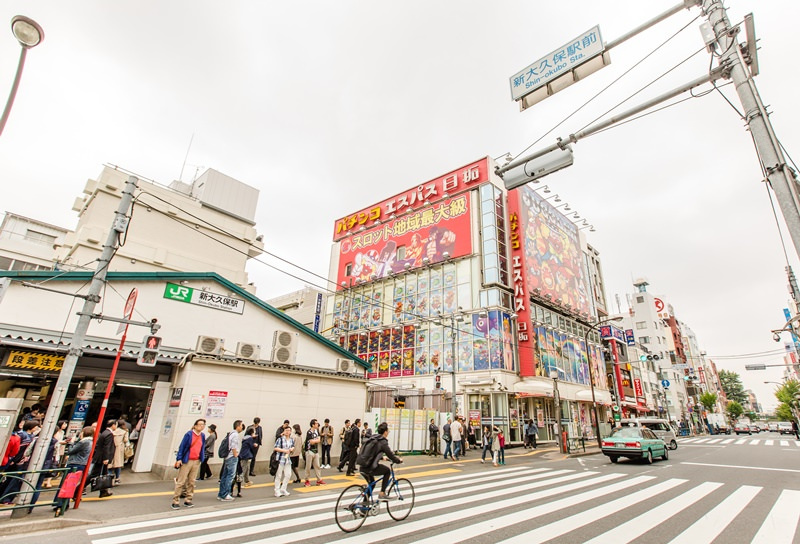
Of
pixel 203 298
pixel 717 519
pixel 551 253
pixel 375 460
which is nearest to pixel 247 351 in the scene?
pixel 203 298

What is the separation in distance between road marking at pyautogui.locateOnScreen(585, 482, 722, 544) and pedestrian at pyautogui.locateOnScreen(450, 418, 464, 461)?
33.1 ft

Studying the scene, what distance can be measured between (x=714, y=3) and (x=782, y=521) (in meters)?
9.82

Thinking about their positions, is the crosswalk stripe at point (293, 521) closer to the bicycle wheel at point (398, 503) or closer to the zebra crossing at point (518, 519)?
the zebra crossing at point (518, 519)

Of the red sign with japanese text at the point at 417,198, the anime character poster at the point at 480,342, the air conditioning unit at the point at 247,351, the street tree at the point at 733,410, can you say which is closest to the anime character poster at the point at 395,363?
the anime character poster at the point at 480,342

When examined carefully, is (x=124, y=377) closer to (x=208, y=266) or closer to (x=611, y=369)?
(x=208, y=266)

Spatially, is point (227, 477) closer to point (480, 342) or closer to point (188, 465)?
point (188, 465)

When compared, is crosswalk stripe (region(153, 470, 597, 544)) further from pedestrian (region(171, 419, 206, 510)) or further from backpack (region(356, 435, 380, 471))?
pedestrian (region(171, 419, 206, 510))

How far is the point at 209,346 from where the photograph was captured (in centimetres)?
1339

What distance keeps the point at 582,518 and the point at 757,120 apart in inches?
305

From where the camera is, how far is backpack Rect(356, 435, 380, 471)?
23.3 ft

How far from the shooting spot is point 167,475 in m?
11.8

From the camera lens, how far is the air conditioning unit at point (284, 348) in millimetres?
15086

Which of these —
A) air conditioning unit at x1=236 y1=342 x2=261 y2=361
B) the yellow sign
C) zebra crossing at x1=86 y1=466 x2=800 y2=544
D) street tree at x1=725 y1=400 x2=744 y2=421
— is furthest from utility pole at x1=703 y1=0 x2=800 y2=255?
street tree at x1=725 y1=400 x2=744 y2=421

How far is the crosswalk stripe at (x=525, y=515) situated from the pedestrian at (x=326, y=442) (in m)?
9.00
